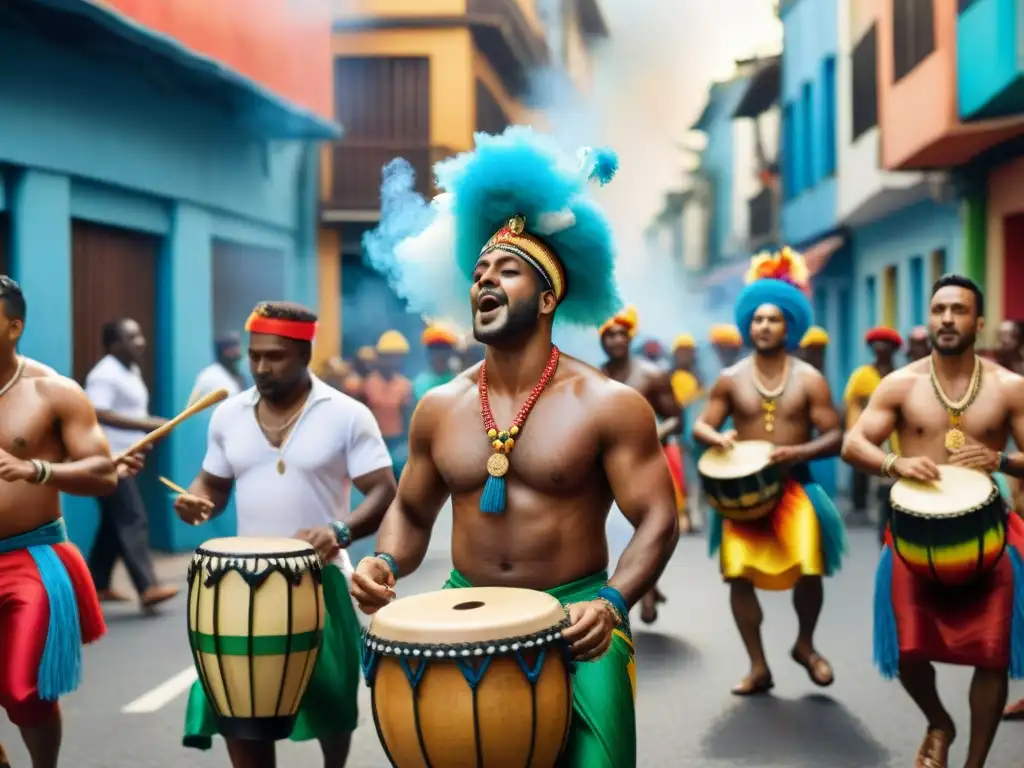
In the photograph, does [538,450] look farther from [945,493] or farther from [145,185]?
[145,185]

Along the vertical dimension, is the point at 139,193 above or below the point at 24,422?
above

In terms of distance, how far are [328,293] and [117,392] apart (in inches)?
529

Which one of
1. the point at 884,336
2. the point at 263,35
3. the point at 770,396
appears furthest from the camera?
the point at 263,35

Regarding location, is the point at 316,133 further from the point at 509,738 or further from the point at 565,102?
the point at 565,102

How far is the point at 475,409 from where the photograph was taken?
180 inches

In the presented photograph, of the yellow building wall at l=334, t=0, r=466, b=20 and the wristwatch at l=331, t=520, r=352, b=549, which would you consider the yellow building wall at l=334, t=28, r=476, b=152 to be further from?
the wristwatch at l=331, t=520, r=352, b=549

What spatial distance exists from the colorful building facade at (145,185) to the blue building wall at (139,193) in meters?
0.02

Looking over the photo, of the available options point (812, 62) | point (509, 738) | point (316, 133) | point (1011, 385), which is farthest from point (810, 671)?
point (812, 62)

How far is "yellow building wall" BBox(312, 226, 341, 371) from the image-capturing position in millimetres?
24766

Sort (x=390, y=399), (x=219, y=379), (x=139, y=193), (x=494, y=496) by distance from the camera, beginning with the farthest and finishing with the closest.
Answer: (x=390, y=399) → (x=139, y=193) → (x=219, y=379) → (x=494, y=496)

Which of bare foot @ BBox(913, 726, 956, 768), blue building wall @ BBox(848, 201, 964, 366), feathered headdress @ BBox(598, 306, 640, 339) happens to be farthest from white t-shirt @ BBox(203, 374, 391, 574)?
blue building wall @ BBox(848, 201, 964, 366)

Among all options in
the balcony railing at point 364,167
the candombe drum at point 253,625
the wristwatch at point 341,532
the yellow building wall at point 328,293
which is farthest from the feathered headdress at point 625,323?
the balcony railing at point 364,167

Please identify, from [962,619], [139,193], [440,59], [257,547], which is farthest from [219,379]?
[440,59]

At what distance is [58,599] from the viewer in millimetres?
5773
